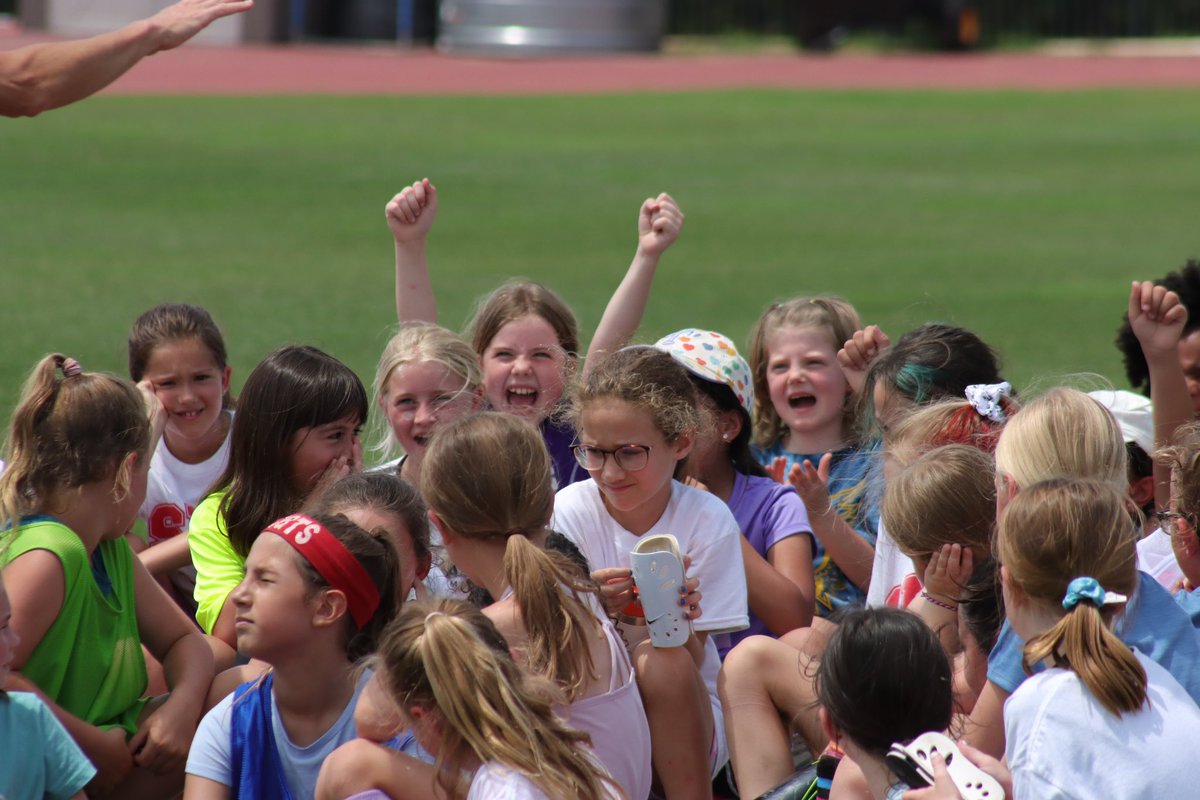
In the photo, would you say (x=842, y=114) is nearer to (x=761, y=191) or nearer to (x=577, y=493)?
(x=761, y=191)

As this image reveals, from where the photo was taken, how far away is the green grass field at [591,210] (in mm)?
11477

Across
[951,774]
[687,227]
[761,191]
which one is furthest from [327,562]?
[761,191]

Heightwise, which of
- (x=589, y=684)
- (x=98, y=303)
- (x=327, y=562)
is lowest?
(x=98, y=303)

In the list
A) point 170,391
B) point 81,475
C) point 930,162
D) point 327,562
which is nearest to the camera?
point 327,562

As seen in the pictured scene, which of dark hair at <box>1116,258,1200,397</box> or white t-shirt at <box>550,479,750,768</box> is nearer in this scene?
white t-shirt at <box>550,479,750,768</box>

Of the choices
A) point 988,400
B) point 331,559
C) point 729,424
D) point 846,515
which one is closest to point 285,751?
point 331,559

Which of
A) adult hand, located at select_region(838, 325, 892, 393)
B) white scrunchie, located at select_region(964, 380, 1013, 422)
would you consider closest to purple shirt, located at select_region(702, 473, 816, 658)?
adult hand, located at select_region(838, 325, 892, 393)

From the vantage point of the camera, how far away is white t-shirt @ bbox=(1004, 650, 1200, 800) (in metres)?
2.70

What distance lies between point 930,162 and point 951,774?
17.8m

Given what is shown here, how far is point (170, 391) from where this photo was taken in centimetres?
500

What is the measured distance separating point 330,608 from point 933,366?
2056mm

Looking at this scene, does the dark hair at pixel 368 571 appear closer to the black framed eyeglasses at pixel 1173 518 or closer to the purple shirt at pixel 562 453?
the purple shirt at pixel 562 453

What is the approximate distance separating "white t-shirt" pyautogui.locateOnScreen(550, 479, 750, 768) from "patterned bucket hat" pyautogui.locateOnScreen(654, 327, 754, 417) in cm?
53

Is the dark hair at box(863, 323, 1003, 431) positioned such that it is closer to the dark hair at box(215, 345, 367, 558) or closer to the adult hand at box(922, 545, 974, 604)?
the adult hand at box(922, 545, 974, 604)
